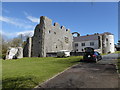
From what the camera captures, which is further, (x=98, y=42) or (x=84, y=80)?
(x=98, y=42)

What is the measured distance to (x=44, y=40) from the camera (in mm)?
32125

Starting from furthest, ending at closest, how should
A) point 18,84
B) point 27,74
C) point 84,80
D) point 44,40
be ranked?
point 44,40 < point 27,74 < point 84,80 < point 18,84

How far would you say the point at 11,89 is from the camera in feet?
16.6

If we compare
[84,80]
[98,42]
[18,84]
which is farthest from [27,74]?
[98,42]

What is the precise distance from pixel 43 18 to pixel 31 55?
1286cm

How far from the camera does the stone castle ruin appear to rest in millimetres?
32312

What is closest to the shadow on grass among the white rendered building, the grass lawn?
the grass lawn

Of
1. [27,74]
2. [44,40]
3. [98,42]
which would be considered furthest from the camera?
[98,42]

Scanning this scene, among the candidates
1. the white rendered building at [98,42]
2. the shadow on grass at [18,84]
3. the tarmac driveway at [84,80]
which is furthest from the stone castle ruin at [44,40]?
the shadow on grass at [18,84]

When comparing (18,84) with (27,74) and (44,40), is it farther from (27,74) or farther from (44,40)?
(44,40)

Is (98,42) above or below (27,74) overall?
above

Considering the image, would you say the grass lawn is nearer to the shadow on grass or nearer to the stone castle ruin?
the shadow on grass

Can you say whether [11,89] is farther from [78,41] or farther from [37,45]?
[78,41]

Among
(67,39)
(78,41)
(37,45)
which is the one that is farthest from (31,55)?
(78,41)
